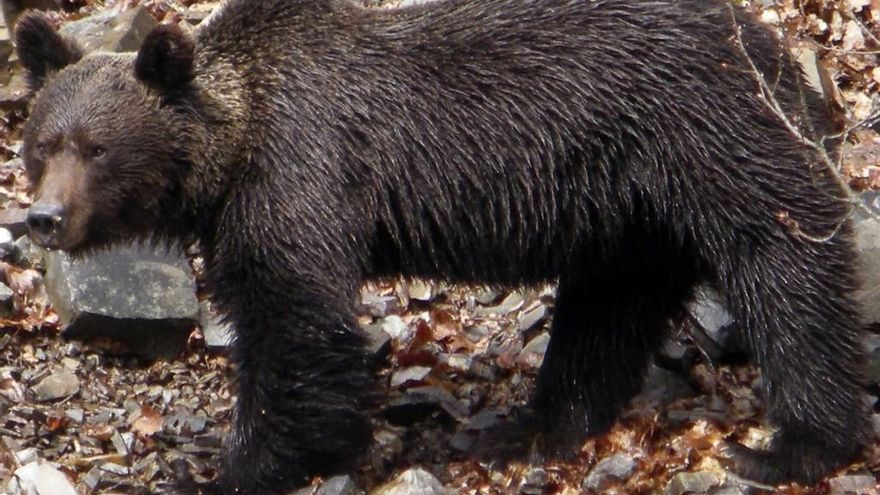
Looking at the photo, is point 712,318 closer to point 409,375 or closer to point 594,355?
point 594,355

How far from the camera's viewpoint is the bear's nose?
7527 mm

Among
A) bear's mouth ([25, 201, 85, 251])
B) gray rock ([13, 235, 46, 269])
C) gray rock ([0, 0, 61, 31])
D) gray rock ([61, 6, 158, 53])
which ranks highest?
bear's mouth ([25, 201, 85, 251])

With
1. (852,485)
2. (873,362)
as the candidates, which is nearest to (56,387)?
(852,485)

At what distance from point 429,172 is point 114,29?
5.31 meters

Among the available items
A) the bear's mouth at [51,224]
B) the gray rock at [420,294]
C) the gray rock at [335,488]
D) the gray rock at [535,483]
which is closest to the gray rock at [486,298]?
the gray rock at [420,294]

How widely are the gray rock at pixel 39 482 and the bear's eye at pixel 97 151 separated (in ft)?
5.74

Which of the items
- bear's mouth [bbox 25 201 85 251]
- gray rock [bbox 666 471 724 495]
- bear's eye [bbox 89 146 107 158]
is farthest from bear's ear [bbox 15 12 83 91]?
gray rock [bbox 666 471 724 495]

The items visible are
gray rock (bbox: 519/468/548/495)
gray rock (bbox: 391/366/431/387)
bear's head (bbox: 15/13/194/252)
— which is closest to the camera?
bear's head (bbox: 15/13/194/252)

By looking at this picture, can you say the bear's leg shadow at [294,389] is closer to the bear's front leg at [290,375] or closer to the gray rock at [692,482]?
the bear's front leg at [290,375]

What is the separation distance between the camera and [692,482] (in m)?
7.84

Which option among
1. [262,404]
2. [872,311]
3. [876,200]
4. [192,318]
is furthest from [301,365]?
[876,200]

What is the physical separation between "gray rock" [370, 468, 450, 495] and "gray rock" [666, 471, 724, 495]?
1.22 metres

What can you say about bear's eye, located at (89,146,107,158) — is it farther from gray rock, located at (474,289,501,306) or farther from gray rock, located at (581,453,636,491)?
gray rock, located at (474,289,501,306)

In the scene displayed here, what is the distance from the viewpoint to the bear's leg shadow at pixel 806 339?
781 centimetres
